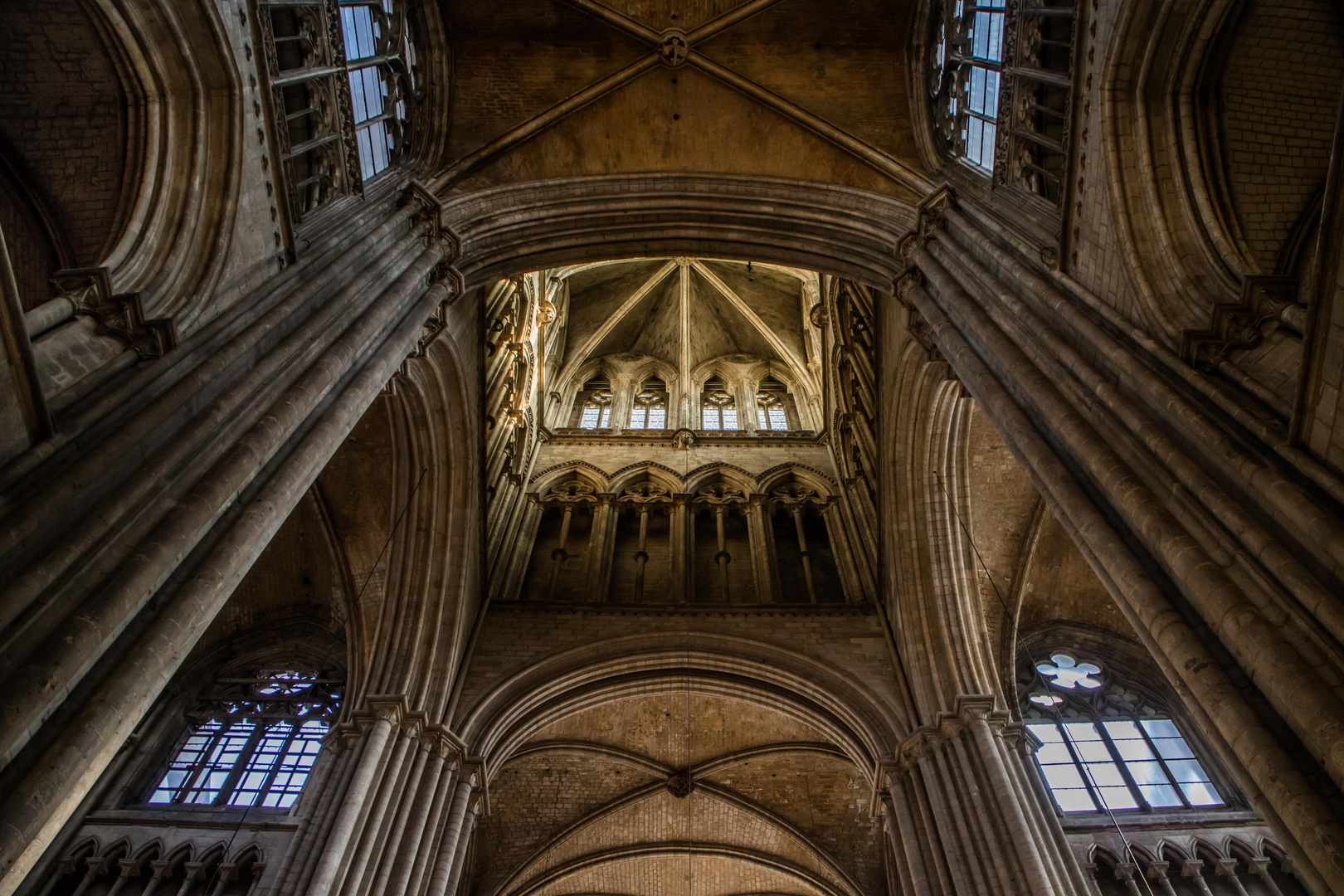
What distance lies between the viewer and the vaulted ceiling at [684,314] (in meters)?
22.2

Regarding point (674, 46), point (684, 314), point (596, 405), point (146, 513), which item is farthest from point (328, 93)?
point (684, 314)

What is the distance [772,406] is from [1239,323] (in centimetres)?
1599

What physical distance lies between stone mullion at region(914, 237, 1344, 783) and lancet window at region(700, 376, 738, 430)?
13199 millimetres

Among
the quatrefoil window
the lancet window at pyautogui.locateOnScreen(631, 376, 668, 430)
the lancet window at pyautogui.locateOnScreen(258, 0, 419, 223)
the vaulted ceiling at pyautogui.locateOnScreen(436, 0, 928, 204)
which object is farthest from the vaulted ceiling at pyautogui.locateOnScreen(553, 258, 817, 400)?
the lancet window at pyautogui.locateOnScreen(258, 0, 419, 223)

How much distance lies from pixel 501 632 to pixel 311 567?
3590 millimetres

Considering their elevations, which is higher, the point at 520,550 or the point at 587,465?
the point at 587,465

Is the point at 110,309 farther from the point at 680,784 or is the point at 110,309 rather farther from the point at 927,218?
the point at 680,784

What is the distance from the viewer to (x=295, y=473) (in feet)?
20.3

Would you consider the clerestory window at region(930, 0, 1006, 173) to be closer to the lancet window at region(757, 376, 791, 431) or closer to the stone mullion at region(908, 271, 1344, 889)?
the stone mullion at region(908, 271, 1344, 889)

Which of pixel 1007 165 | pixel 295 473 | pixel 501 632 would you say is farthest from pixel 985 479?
pixel 295 473

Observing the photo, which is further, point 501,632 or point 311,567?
point 311,567

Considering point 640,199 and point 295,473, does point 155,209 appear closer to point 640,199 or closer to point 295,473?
point 295,473

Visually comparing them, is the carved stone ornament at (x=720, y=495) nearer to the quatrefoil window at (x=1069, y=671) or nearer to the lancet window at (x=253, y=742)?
the quatrefoil window at (x=1069, y=671)

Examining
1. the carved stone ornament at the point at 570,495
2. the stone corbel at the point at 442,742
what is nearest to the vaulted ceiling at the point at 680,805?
the stone corbel at the point at 442,742
